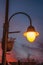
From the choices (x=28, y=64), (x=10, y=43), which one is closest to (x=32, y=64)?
(x=28, y=64)

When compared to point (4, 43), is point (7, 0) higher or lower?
higher

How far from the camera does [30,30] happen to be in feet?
23.0

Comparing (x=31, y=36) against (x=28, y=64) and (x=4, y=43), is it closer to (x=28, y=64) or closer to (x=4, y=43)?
(x=4, y=43)

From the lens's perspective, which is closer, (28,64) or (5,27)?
(5,27)

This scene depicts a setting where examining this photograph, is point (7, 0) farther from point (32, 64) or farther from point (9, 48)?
point (32, 64)

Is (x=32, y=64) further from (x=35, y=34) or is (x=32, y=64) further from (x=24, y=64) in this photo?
(x=35, y=34)

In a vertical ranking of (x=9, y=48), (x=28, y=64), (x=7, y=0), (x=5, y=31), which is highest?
(x=7, y=0)

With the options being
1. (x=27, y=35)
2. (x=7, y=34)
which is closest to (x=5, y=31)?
(x=7, y=34)

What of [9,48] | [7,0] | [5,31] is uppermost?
[7,0]

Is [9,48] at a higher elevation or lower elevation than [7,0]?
lower

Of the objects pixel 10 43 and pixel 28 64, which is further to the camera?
pixel 28 64

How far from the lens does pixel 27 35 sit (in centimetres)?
689

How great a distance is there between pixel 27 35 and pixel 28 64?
259 inches

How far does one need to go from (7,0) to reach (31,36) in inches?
48.6
